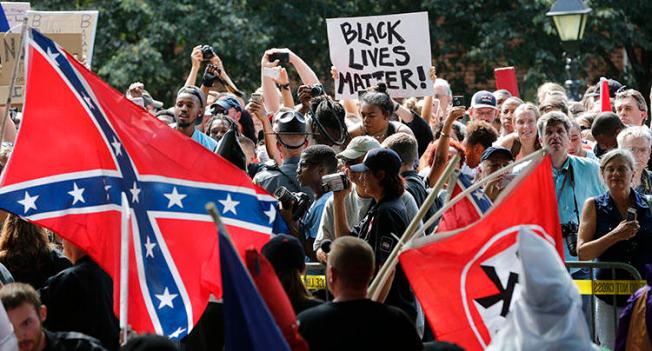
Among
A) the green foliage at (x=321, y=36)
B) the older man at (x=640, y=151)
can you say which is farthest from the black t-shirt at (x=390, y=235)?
the green foliage at (x=321, y=36)

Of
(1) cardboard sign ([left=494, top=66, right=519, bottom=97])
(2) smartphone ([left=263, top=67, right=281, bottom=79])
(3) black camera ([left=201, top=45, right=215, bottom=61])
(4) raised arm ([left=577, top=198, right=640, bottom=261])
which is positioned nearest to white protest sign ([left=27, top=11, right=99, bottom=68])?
(3) black camera ([left=201, top=45, right=215, bottom=61])

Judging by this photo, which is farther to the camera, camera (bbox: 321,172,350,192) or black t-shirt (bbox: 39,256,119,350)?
camera (bbox: 321,172,350,192)

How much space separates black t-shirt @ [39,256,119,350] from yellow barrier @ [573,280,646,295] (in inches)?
118

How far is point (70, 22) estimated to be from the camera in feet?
48.7

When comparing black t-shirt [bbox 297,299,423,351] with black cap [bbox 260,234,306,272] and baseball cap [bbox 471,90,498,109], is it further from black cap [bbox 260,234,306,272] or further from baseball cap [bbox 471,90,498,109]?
Answer: baseball cap [bbox 471,90,498,109]

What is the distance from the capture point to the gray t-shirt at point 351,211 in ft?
29.5

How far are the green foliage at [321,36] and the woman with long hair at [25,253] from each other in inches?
786

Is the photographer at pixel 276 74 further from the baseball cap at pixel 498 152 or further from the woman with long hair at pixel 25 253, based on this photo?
the woman with long hair at pixel 25 253

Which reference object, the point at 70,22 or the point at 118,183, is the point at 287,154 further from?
the point at 70,22

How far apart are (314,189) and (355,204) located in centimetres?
50

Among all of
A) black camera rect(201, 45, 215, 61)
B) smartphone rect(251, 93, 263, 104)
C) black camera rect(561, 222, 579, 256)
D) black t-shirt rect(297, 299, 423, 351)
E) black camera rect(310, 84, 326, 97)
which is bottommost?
black camera rect(561, 222, 579, 256)

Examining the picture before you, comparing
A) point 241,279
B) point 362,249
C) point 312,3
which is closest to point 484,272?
point 362,249

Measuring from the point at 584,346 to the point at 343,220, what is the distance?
287 centimetres

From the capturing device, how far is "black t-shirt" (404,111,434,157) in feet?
40.6
